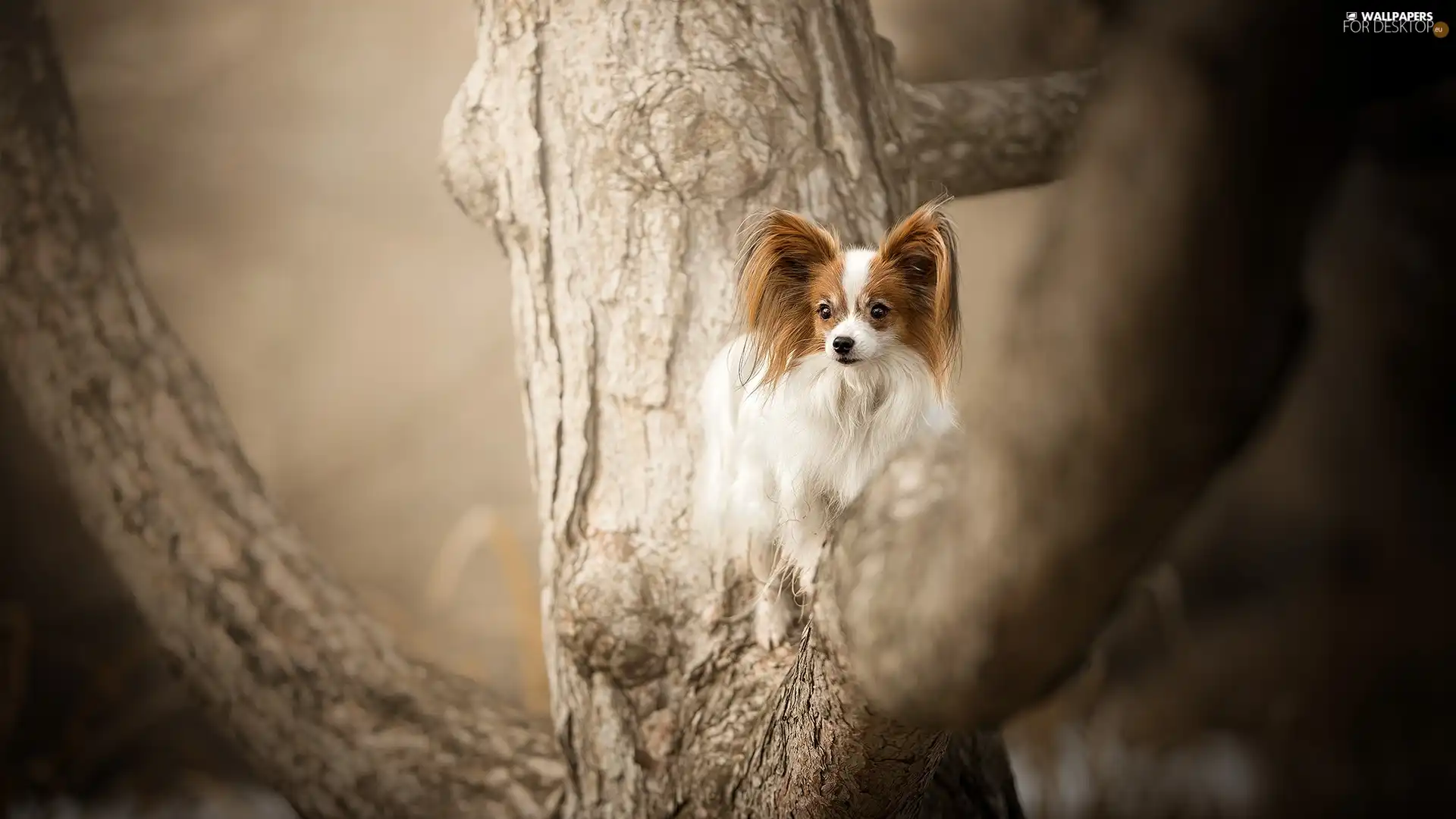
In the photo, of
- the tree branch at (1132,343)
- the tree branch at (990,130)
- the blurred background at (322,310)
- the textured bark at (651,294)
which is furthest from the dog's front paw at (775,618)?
the blurred background at (322,310)

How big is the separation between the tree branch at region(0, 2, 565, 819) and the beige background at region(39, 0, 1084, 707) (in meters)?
0.76

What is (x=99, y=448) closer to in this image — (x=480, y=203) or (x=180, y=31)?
(x=480, y=203)

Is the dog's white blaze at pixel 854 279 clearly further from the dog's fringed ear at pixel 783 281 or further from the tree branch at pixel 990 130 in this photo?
the tree branch at pixel 990 130

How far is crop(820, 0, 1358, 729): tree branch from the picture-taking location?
0.48 meters

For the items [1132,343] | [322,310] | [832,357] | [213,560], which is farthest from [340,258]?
[1132,343]

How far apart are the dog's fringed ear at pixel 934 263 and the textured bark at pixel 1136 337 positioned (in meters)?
0.30

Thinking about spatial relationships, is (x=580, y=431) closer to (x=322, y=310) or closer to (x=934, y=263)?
(x=934, y=263)

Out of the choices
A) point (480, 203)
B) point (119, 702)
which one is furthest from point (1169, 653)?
point (119, 702)

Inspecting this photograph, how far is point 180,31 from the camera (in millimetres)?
2367

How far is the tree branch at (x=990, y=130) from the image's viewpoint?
152 centimetres

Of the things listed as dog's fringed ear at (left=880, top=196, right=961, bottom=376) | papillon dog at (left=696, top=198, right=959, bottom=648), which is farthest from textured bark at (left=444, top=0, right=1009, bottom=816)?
dog's fringed ear at (left=880, top=196, right=961, bottom=376)

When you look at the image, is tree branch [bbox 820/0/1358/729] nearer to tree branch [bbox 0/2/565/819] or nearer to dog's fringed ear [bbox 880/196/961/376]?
dog's fringed ear [bbox 880/196/961/376]

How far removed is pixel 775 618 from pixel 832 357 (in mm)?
316

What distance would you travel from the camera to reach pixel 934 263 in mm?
992
